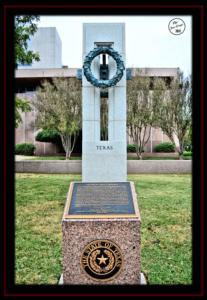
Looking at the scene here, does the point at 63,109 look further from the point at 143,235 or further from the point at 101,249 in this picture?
the point at 101,249

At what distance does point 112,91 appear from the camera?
672cm

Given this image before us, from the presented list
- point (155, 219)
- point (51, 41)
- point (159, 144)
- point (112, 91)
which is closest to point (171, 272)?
point (155, 219)

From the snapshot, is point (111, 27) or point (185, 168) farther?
point (185, 168)

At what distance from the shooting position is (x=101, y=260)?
3.66m

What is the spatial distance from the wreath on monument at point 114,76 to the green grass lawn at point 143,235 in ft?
12.1

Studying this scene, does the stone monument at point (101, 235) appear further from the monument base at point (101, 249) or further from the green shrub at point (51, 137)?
the green shrub at point (51, 137)

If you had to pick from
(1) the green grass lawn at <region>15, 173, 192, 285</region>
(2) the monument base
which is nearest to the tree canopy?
(1) the green grass lawn at <region>15, 173, 192, 285</region>

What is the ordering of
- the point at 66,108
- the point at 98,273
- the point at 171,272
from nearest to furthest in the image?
the point at 98,273 < the point at 171,272 < the point at 66,108

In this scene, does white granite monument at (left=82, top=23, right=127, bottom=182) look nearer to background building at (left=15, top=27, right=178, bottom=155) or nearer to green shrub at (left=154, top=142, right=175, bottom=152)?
background building at (left=15, top=27, right=178, bottom=155)

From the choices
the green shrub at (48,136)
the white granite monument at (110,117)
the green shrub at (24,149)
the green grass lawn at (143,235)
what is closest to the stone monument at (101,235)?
the green grass lawn at (143,235)

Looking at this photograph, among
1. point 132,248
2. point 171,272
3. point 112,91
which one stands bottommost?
point 171,272

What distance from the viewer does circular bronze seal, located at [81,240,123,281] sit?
366cm
